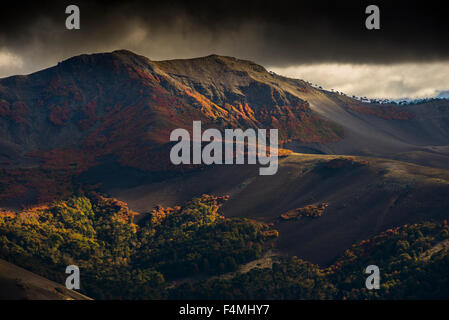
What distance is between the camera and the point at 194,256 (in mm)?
128750

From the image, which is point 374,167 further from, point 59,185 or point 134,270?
point 59,185

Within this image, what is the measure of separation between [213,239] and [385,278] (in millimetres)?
48079

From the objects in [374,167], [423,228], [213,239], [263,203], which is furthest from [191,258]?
[374,167]

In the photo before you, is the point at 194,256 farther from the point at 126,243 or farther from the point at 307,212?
the point at 307,212

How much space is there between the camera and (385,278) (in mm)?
107500

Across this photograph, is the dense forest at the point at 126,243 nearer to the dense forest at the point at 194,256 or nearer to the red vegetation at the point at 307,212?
the dense forest at the point at 194,256

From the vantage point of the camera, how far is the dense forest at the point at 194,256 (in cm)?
10956

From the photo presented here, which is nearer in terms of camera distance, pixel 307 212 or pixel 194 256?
pixel 194 256

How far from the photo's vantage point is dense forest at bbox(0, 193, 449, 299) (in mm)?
109562

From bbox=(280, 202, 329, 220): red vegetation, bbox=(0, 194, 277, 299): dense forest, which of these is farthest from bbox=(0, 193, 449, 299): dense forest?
bbox=(280, 202, 329, 220): red vegetation

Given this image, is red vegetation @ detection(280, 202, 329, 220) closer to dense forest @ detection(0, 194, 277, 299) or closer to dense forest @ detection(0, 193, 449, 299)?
dense forest @ detection(0, 194, 277, 299)

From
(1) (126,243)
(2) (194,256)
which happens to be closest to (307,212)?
(2) (194,256)

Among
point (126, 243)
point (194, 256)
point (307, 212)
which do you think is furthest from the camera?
point (126, 243)

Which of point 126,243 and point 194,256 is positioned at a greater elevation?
point 126,243
